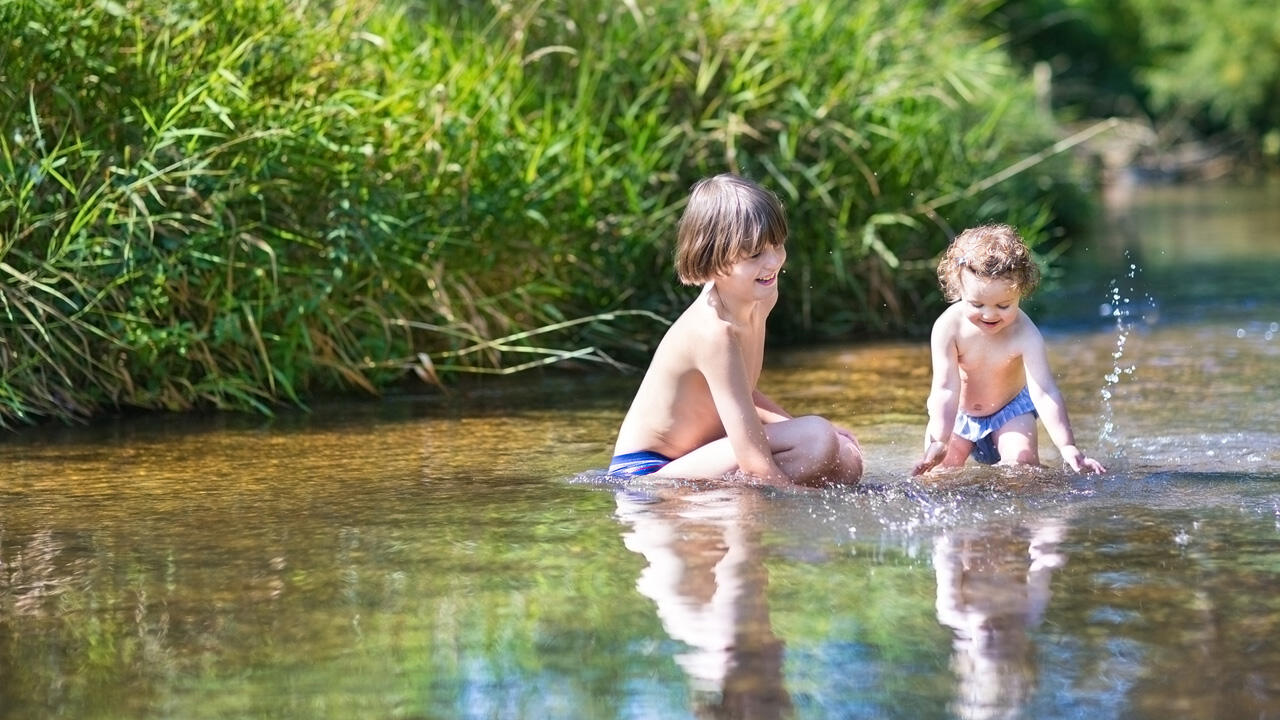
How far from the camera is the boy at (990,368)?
14.3ft

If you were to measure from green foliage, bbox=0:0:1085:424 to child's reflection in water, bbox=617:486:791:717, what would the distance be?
1.84 metres

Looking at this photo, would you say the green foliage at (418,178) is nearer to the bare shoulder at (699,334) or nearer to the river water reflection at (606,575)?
the river water reflection at (606,575)

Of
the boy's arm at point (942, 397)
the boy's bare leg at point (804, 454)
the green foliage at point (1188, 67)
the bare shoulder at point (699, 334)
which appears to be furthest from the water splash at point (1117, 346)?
the green foliage at point (1188, 67)

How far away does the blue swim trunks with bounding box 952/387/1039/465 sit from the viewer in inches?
184

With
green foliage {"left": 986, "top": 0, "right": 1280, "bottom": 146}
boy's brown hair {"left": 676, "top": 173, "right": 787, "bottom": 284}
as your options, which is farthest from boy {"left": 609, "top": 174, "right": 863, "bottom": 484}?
green foliage {"left": 986, "top": 0, "right": 1280, "bottom": 146}

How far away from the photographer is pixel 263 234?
5891 millimetres

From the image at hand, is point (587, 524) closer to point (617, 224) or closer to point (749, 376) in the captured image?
point (749, 376)

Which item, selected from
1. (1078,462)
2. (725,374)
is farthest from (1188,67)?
(725,374)

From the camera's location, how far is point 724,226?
4098 mm

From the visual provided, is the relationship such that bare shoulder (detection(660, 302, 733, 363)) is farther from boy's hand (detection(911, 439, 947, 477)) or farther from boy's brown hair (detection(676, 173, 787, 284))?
boy's hand (detection(911, 439, 947, 477))

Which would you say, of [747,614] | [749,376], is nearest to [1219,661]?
[747,614]

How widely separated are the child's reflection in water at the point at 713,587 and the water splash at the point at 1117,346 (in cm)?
143

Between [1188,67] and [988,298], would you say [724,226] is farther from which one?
[1188,67]

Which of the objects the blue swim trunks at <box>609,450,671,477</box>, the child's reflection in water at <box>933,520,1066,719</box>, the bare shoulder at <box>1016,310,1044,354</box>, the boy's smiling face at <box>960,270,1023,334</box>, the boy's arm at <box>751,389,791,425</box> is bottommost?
the child's reflection in water at <box>933,520,1066,719</box>
